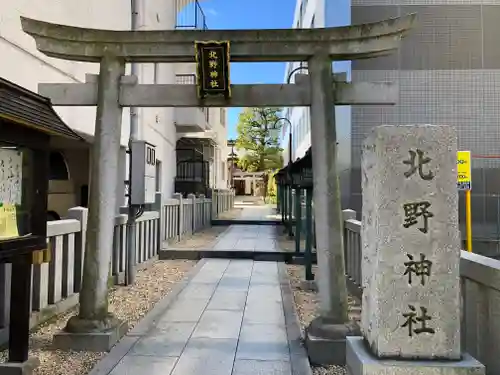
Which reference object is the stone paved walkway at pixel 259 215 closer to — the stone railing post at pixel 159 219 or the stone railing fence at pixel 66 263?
the stone railing post at pixel 159 219

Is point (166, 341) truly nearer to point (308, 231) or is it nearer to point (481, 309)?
point (481, 309)

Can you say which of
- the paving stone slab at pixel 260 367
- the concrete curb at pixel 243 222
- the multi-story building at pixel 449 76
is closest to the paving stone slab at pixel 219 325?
the paving stone slab at pixel 260 367

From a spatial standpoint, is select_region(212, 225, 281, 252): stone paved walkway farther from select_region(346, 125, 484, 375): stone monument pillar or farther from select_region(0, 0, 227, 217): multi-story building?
select_region(346, 125, 484, 375): stone monument pillar

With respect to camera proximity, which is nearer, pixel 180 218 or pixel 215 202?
pixel 180 218

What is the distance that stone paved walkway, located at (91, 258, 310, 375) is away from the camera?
4.18 m

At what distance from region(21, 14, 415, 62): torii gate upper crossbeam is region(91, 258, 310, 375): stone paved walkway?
11.1 ft

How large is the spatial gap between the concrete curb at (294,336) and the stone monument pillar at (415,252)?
4.25 feet

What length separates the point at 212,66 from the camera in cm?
493

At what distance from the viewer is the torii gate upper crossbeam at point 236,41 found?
4.97 metres

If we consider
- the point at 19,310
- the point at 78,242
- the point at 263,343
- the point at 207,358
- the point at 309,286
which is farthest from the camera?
the point at 309,286

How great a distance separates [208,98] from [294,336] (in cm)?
305

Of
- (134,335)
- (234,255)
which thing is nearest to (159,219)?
(234,255)

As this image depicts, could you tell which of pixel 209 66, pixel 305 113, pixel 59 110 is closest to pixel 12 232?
pixel 209 66

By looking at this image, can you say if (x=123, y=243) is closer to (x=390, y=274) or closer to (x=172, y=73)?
(x=390, y=274)
